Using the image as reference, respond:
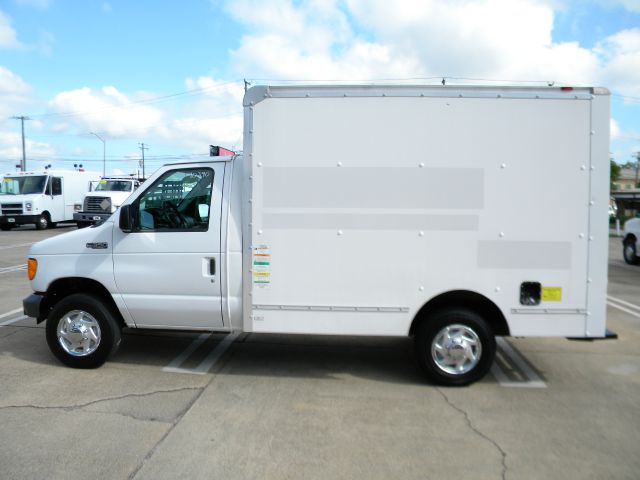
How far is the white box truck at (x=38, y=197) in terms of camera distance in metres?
24.0

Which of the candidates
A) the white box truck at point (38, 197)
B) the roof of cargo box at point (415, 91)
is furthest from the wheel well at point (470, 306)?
the white box truck at point (38, 197)

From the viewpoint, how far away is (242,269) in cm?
481

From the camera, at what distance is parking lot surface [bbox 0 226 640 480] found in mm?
3459

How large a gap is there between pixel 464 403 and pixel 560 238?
64.9 inches

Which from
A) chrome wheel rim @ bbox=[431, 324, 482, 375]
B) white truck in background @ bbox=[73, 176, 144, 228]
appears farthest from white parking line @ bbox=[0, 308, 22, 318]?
white truck in background @ bbox=[73, 176, 144, 228]

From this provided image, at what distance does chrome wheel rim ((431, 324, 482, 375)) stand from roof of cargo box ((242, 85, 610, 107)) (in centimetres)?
205

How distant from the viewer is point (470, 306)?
4.84 meters

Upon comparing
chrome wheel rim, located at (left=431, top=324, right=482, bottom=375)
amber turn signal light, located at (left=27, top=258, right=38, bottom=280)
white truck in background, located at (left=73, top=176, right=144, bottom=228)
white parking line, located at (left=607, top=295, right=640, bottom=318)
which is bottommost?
white parking line, located at (left=607, top=295, right=640, bottom=318)

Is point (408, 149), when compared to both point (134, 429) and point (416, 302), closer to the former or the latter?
point (416, 302)

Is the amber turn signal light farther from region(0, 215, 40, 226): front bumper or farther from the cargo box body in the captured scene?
region(0, 215, 40, 226): front bumper

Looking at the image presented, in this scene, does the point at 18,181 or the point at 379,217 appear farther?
the point at 18,181

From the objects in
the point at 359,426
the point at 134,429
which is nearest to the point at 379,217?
the point at 359,426

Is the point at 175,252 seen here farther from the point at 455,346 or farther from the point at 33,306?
the point at 455,346

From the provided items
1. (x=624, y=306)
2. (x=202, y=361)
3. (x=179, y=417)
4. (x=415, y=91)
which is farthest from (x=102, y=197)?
(x=415, y=91)
